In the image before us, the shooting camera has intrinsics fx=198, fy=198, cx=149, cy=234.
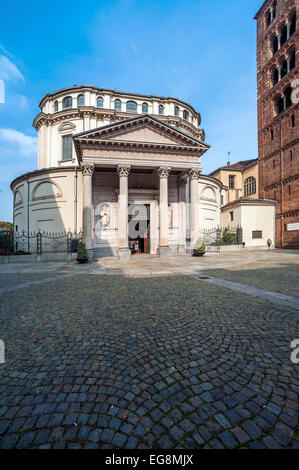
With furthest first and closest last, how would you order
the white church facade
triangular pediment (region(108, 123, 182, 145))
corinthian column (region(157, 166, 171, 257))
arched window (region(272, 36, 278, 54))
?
arched window (region(272, 36, 278, 54)), triangular pediment (region(108, 123, 182, 145)), corinthian column (region(157, 166, 171, 257)), the white church facade

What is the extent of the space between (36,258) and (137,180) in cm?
1257

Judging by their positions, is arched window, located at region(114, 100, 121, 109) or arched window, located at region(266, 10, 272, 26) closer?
arched window, located at region(114, 100, 121, 109)

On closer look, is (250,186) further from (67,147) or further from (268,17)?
(67,147)

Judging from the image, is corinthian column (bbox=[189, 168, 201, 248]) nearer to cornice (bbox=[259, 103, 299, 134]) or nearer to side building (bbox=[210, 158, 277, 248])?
side building (bbox=[210, 158, 277, 248])

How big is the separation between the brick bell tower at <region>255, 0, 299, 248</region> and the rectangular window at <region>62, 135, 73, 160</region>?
28719 millimetres

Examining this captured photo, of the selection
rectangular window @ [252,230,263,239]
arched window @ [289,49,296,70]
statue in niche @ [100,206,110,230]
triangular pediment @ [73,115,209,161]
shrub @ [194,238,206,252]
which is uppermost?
arched window @ [289,49,296,70]

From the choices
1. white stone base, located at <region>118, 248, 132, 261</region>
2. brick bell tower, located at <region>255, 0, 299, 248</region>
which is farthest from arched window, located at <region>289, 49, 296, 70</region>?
white stone base, located at <region>118, 248, 132, 261</region>

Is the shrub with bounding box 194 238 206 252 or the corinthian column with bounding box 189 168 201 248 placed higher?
the corinthian column with bounding box 189 168 201 248

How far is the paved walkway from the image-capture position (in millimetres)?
1571

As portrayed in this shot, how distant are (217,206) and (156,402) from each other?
1194 inches

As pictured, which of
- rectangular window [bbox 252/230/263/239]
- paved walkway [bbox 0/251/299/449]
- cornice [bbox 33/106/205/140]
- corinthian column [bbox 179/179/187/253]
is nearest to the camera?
paved walkway [bbox 0/251/299/449]

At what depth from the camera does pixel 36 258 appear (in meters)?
17.0

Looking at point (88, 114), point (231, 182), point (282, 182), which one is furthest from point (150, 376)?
point (231, 182)

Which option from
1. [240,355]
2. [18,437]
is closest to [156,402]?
[18,437]
